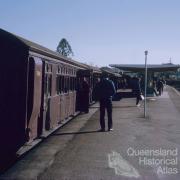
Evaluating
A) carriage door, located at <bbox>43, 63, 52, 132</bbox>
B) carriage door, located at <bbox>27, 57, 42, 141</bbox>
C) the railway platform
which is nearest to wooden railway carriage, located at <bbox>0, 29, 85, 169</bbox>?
carriage door, located at <bbox>27, 57, 42, 141</bbox>

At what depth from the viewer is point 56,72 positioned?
1284 cm

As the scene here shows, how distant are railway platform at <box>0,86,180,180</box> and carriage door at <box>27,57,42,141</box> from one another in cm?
58

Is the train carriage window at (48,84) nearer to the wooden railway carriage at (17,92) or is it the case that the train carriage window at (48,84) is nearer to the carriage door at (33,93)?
the carriage door at (33,93)

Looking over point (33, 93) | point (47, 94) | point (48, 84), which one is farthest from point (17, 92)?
point (48, 84)

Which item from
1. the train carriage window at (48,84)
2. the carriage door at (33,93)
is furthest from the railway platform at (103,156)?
the train carriage window at (48,84)

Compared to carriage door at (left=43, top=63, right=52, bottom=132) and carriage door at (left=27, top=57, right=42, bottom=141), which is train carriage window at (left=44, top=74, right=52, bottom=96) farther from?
carriage door at (left=27, top=57, right=42, bottom=141)

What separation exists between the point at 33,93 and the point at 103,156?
205 cm

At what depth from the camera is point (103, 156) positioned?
9211mm

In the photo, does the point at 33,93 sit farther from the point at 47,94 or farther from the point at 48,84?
the point at 48,84

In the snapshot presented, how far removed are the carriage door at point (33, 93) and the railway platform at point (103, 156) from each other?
0.58m

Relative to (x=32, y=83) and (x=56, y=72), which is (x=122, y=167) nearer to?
(x=32, y=83)

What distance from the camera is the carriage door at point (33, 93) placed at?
31.1 ft

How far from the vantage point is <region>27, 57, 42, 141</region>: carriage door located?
9.49 meters

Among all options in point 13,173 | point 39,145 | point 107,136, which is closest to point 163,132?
point 107,136
